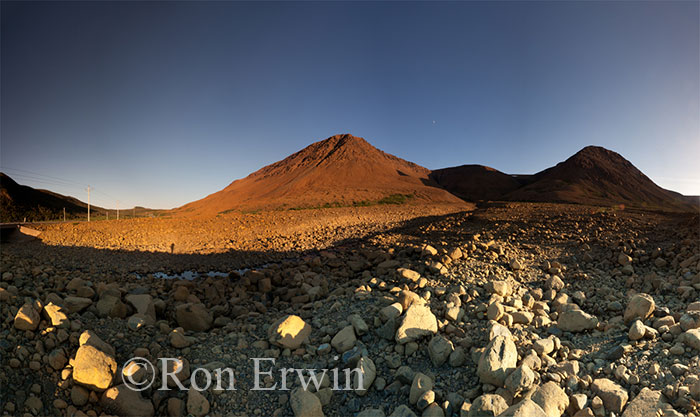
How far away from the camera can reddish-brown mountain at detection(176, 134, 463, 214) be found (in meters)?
52.8

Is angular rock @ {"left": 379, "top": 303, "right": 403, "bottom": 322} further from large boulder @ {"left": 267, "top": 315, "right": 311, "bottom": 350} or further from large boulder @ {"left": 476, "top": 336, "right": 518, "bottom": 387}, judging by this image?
large boulder @ {"left": 476, "top": 336, "right": 518, "bottom": 387}

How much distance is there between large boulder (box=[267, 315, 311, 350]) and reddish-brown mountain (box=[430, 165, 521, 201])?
80299 millimetres

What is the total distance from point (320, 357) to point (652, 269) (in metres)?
7.19

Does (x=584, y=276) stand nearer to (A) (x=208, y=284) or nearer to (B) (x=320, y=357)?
(B) (x=320, y=357)

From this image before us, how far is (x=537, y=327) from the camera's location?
4.22 metres

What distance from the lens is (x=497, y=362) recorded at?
10.5 ft

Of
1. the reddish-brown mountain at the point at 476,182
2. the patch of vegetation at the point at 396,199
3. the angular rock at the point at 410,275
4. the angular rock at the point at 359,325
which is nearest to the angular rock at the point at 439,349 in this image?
the angular rock at the point at 359,325

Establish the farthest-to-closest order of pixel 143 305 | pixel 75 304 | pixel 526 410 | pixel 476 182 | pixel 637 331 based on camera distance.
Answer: pixel 476 182, pixel 143 305, pixel 75 304, pixel 637 331, pixel 526 410

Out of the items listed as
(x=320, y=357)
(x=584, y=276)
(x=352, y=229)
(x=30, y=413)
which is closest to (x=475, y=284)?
(x=584, y=276)

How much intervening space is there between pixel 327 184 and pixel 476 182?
160ft

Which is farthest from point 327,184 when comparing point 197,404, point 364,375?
point 197,404

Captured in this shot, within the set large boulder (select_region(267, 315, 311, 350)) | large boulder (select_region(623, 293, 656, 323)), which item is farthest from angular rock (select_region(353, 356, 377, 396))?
large boulder (select_region(623, 293, 656, 323))

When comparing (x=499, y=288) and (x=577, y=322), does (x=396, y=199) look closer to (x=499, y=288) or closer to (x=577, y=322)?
(x=499, y=288)

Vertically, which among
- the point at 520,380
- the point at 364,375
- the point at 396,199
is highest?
the point at 396,199
